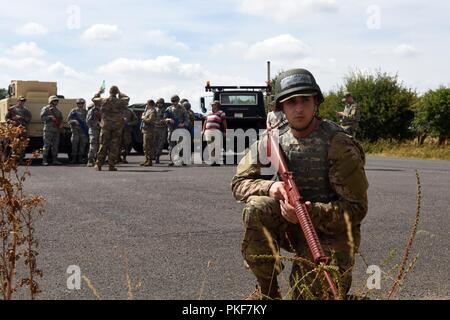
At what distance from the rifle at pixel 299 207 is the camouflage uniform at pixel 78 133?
1666 cm

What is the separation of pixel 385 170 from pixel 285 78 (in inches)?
562

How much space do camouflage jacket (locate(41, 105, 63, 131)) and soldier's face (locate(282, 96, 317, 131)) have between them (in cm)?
1604

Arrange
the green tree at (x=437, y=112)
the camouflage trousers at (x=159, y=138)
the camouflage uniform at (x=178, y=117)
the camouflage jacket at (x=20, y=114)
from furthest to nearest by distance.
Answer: the green tree at (x=437, y=112), the camouflage trousers at (x=159, y=138), the camouflage uniform at (x=178, y=117), the camouflage jacket at (x=20, y=114)

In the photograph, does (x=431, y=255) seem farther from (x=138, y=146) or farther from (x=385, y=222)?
(x=138, y=146)

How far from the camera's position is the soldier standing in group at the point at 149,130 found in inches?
766

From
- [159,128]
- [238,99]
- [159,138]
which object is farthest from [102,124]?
[238,99]

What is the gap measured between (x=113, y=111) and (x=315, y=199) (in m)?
13.0

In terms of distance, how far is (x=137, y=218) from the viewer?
905cm

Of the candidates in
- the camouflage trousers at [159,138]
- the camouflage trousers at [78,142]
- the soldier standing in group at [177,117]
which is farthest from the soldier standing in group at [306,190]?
the camouflage trousers at [78,142]

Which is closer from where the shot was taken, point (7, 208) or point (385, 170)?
point (7, 208)

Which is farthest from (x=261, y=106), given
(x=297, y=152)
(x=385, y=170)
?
(x=297, y=152)

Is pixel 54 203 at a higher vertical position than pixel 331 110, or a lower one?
lower

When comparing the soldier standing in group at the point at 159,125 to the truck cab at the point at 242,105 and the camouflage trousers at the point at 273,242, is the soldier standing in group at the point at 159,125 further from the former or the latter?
the camouflage trousers at the point at 273,242

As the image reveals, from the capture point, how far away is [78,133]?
20.8 m
